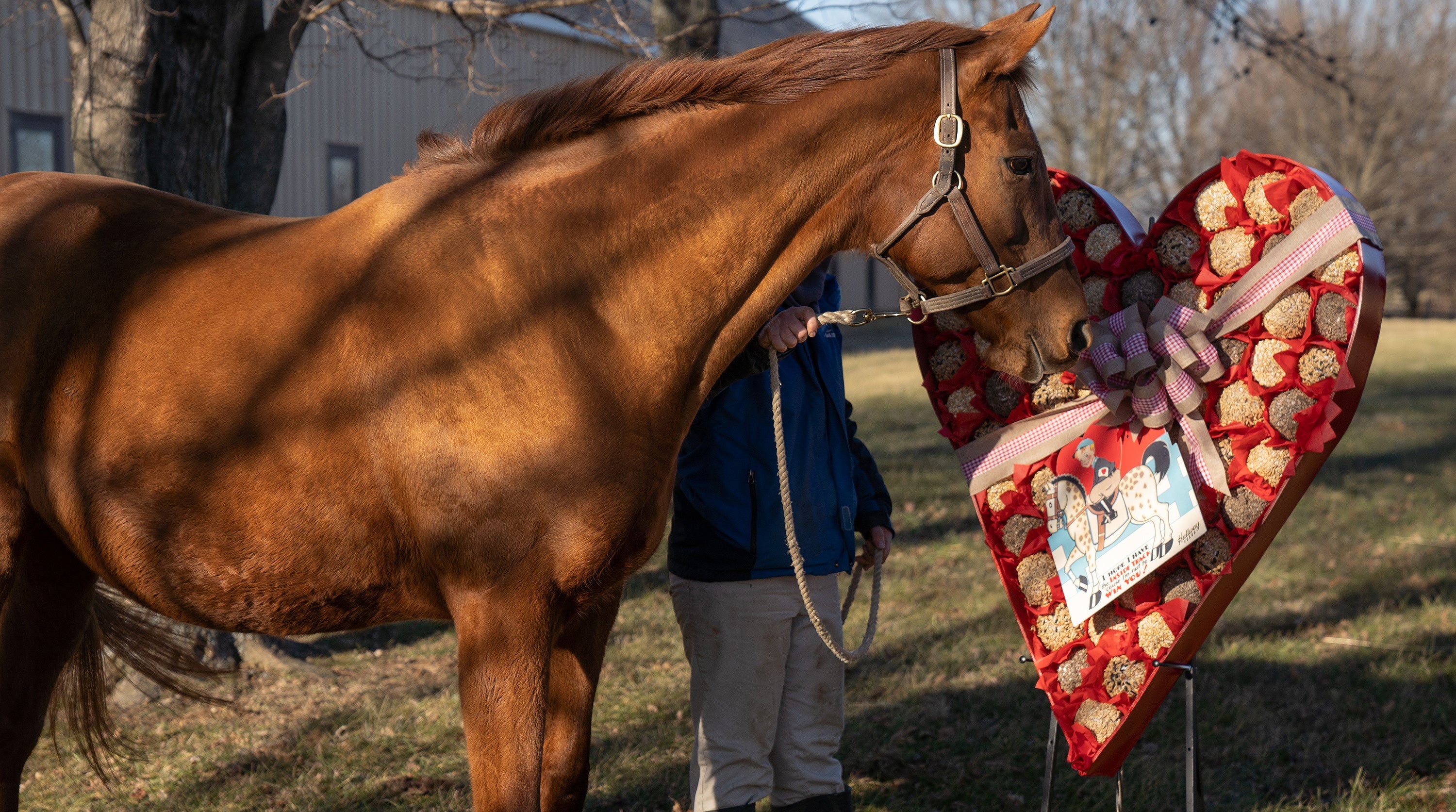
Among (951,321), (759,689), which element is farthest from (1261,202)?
(759,689)

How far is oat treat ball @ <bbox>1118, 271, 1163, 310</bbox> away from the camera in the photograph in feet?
9.56

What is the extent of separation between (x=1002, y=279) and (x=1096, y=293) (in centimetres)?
91

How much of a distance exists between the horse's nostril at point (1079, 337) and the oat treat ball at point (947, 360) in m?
0.88

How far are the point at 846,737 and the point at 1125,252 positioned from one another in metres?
2.26

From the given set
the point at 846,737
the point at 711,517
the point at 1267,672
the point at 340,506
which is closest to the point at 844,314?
the point at 711,517

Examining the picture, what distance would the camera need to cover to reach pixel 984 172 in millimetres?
2199

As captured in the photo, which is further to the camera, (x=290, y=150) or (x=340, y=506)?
(x=290, y=150)

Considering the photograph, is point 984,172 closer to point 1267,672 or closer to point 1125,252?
point 1125,252

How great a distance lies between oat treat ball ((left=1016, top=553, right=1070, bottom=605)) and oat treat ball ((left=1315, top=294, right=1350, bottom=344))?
3.18ft

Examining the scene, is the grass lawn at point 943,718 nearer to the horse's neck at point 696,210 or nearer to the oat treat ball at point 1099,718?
the oat treat ball at point 1099,718

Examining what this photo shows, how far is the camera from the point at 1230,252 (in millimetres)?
2742

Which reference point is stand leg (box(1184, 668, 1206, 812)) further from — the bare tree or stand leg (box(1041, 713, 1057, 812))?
the bare tree

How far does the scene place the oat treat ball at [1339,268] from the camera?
250 centimetres

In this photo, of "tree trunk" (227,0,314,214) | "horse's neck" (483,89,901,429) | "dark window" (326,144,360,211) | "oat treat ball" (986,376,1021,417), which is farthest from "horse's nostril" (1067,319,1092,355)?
"dark window" (326,144,360,211)
